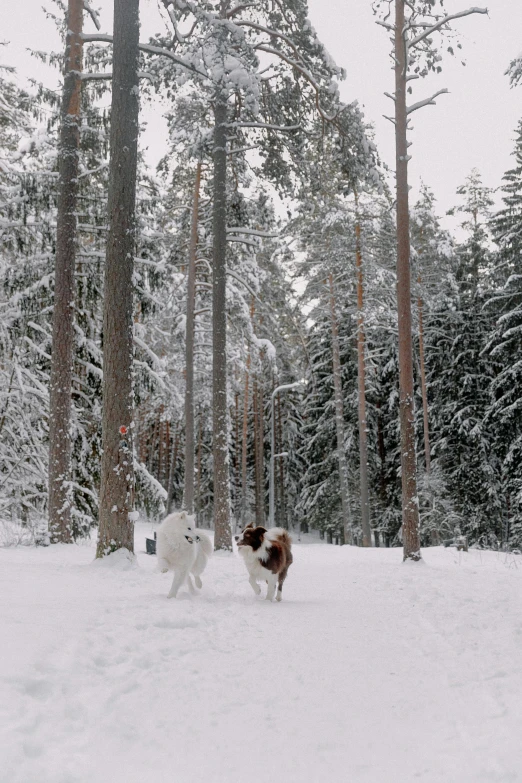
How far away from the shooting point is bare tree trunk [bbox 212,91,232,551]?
14961 millimetres

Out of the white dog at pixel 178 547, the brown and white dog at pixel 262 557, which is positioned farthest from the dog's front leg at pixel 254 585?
the white dog at pixel 178 547

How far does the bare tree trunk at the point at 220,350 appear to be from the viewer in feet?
49.1

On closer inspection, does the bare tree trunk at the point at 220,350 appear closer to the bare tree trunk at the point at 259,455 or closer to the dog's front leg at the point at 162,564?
the dog's front leg at the point at 162,564

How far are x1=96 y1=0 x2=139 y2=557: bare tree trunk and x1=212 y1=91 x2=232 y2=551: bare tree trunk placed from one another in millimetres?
5491

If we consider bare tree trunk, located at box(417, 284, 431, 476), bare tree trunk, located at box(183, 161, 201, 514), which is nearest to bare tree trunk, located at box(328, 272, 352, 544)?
bare tree trunk, located at box(417, 284, 431, 476)

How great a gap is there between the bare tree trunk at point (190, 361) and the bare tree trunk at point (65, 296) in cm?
761

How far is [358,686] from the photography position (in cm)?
433

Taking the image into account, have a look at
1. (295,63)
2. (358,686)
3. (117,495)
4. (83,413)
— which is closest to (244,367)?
(83,413)

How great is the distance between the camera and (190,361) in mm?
19844

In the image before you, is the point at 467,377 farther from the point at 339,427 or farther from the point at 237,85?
the point at 237,85

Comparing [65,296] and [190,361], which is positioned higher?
[190,361]

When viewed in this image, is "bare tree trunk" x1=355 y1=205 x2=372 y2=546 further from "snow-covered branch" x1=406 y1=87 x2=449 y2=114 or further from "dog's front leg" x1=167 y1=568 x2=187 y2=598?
"dog's front leg" x1=167 y1=568 x2=187 y2=598

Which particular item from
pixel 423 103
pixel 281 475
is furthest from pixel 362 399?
pixel 281 475

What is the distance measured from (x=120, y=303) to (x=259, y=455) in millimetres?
24918
